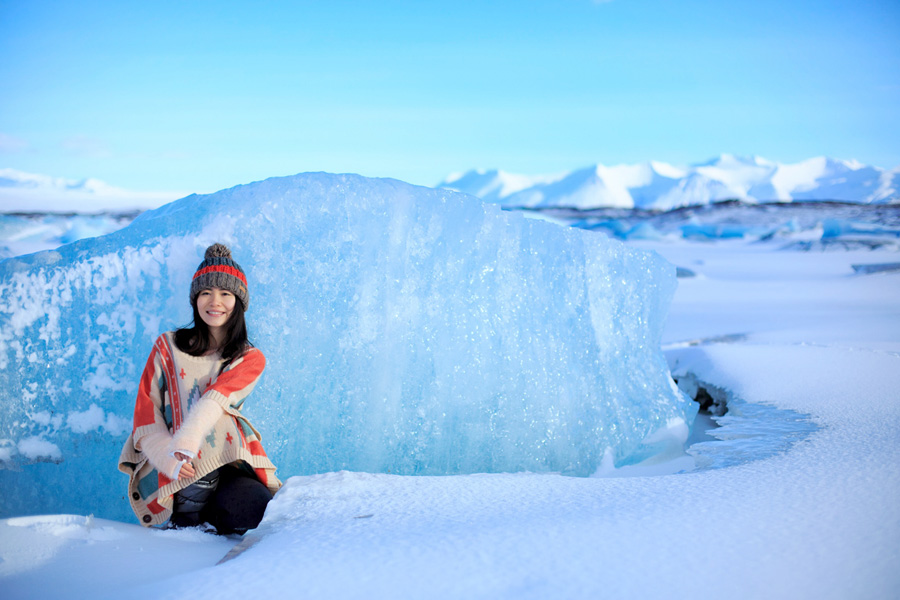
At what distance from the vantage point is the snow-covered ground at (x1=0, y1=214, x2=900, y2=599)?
1.10 meters

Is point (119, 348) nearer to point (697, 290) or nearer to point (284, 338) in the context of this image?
point (284, 338)

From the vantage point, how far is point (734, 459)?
1992mm

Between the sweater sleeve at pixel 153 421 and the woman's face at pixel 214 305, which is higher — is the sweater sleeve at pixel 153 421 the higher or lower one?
the lower one

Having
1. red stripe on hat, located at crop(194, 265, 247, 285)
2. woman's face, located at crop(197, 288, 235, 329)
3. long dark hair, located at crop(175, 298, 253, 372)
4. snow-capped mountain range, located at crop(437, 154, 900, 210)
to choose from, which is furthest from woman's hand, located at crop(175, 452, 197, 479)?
snow-capped mountain range, located at crop(437, 154, 900, 210)

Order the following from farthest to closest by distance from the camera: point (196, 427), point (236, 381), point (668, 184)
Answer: point (668, 184) < point (236, 381) < point (196, 427)

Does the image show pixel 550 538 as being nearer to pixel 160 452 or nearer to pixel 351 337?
pixel 160 452

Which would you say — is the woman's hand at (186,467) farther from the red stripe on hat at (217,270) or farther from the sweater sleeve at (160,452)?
the red stripe on hat at (217,270)

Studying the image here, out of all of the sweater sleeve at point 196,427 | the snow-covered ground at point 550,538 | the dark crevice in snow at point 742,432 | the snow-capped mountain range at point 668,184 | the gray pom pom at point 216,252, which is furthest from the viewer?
the snow-capped mountain range at point 668,184

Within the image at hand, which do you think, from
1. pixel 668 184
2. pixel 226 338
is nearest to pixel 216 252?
pixel 226 338

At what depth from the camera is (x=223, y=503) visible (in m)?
1.66

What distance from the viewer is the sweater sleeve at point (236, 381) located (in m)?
1.59

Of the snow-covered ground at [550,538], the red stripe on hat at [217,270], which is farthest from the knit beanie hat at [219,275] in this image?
the snow-covered ground at [550,538]

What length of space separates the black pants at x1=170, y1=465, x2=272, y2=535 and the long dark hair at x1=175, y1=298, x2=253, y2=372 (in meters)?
0.33

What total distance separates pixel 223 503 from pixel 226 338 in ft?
1.51
